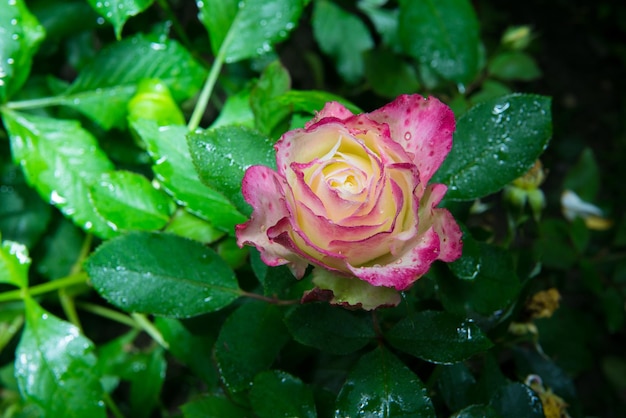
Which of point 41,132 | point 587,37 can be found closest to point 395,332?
point 41,132

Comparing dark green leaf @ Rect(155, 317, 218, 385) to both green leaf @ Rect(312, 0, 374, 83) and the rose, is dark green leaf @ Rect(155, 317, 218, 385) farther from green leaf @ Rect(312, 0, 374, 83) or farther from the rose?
green leaf @ Rect(312, 0, 374, 83)

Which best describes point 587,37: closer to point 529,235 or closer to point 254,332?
point 529,235

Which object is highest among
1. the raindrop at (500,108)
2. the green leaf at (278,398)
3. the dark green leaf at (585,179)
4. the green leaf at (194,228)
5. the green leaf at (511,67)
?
the raindrop at (500,108)

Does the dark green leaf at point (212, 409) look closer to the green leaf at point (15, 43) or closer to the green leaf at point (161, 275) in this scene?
the green leaf at point (161, 275)

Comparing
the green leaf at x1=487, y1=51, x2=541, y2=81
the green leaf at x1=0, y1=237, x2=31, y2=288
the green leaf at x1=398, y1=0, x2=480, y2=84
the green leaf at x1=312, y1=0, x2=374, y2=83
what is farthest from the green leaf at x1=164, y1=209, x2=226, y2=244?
the green leaf at x1=487, y1=51, x2=541, y2=81

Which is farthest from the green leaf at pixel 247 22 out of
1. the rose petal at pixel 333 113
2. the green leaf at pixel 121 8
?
the rose petal at pixel 333 113
